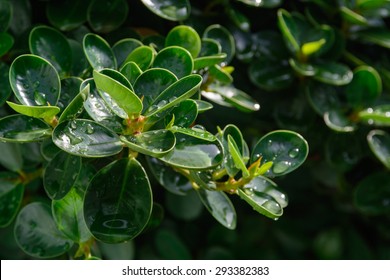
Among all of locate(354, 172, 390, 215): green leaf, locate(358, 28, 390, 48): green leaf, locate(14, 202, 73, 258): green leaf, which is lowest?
locate(354, 172, 390, 215): green leaf

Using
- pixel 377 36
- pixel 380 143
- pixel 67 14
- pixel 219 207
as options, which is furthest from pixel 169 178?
pixel 377 36

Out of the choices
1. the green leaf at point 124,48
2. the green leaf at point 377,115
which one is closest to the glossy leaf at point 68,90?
the green leaf at point 124,48

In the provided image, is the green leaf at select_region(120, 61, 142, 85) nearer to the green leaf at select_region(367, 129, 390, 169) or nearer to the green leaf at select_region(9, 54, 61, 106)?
the green leaf at select_region(9, 54, 61, 106)

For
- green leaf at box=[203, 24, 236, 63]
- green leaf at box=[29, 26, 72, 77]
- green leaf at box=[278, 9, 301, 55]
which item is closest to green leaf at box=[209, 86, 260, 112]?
green leaf at box=[203, 24, 236, 63]

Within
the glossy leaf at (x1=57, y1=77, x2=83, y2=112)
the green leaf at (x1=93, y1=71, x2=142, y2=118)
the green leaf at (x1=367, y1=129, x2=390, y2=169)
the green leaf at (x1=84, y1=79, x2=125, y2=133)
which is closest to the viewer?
the green leaf at (x1=93, y1=71, x2=142, y2=118)

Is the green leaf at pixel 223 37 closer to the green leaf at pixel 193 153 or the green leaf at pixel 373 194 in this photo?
the green leaf at pixel 193 153

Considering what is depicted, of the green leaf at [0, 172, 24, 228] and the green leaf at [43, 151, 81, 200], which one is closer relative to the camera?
the green leaf at [43, 151, 81, 200]
